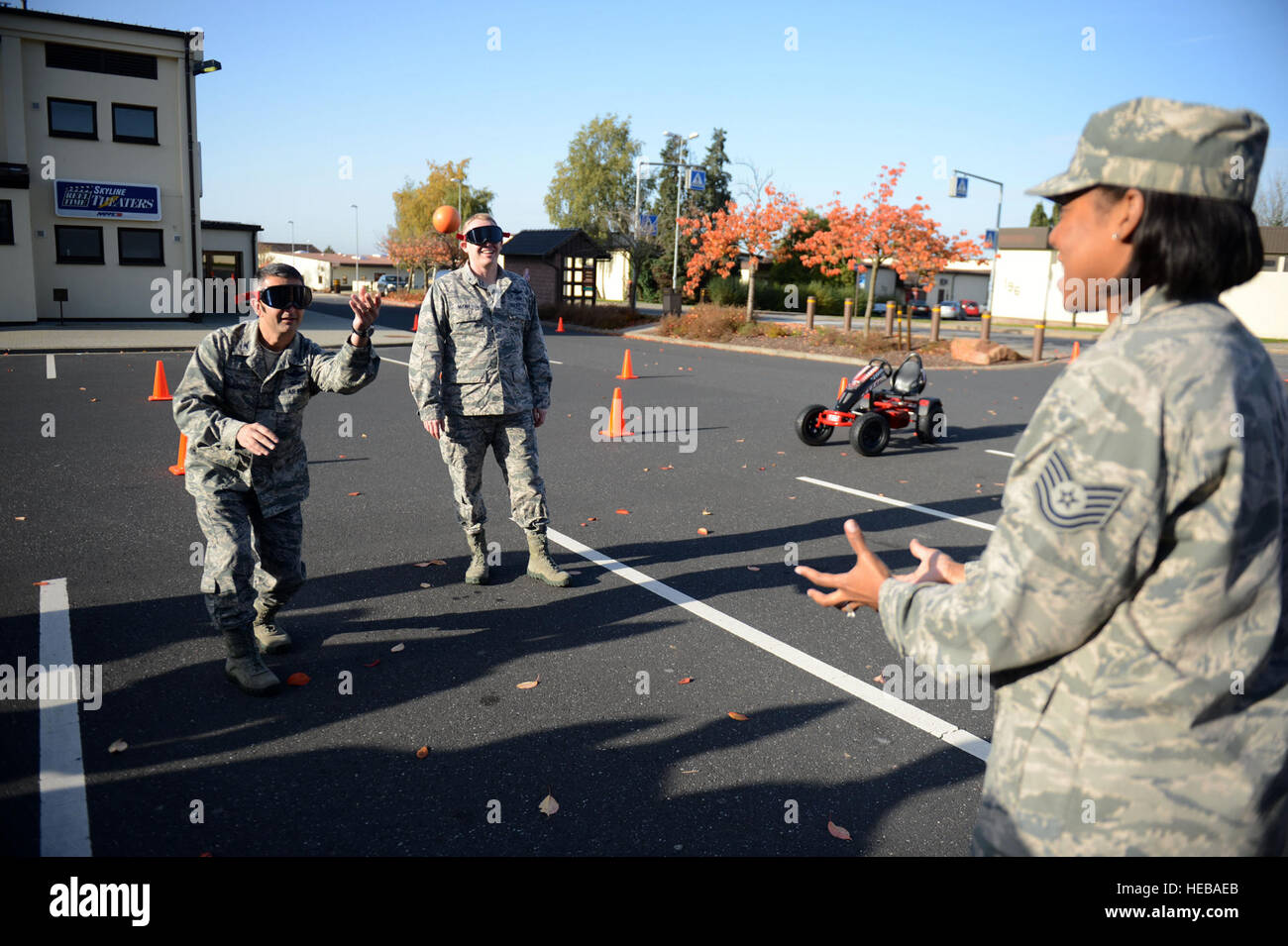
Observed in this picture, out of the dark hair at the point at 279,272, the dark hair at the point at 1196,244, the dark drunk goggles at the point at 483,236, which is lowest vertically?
the dark hair at the point at 1196,244

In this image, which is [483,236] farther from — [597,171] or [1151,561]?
[597,171]

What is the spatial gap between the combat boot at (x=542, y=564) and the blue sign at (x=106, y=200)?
29015mm

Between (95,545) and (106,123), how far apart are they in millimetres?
28394

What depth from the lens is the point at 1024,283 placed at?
57.6 meters

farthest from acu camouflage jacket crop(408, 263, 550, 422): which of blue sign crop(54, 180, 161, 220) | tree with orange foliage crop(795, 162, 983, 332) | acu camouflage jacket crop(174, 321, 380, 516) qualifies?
blue sign crop(54, 180, 161, 220)

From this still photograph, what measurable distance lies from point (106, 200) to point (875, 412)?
1092 inches

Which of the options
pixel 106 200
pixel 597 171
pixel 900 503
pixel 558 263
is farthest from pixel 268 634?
pixel 597 171

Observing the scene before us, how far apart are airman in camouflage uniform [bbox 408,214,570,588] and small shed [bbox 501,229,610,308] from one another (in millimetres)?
36337

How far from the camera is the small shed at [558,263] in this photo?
4209cm

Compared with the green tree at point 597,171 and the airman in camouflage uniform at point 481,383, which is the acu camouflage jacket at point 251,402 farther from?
the green tree at point 597,171

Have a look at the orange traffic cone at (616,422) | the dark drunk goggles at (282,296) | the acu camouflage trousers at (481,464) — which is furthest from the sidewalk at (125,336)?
the dark drunk goggles at (282,296)

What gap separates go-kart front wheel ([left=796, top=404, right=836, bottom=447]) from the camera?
10.6 metres

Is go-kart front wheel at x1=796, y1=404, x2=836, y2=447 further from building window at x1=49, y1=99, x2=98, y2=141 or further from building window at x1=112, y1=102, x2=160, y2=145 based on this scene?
building window at x1=49, y1=99, x2=98, y2=141

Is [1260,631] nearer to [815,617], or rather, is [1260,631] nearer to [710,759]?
[710,759]
